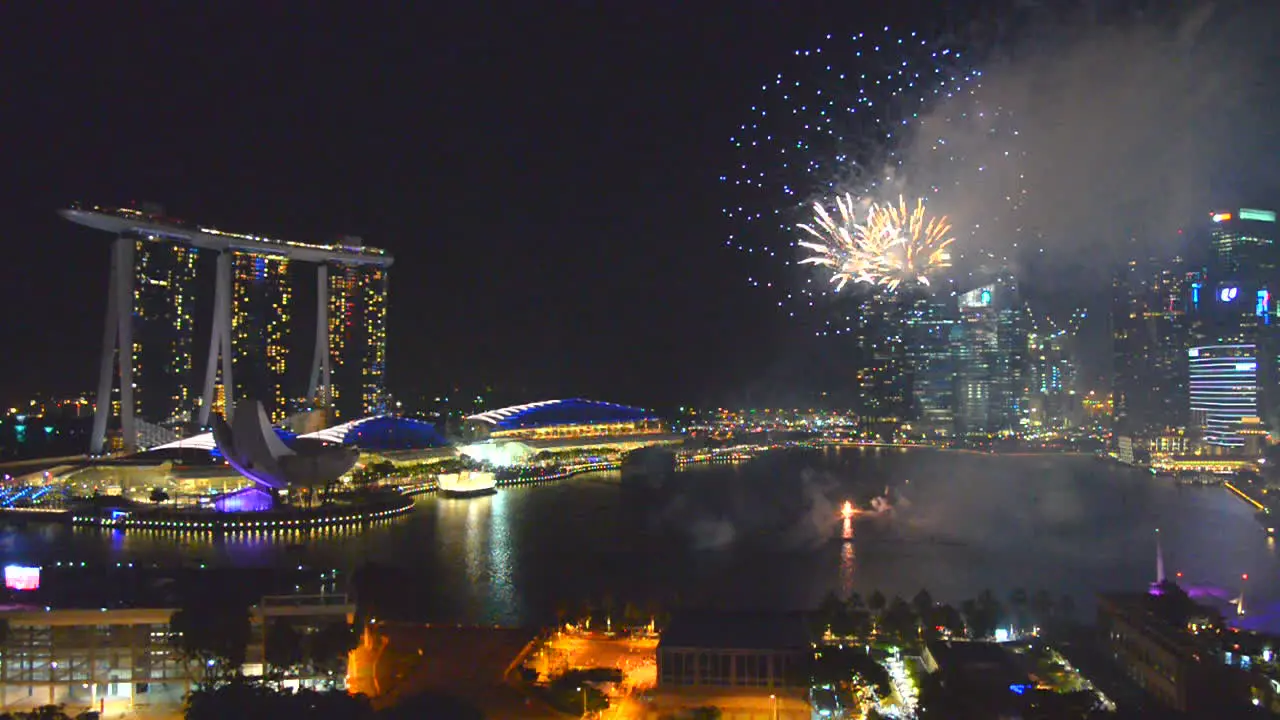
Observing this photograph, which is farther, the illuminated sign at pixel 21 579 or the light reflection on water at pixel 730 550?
the light reflection on water at pixel 730 550

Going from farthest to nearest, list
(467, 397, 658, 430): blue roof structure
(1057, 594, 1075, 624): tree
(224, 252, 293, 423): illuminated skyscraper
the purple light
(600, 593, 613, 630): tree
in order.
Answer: (224, 252, 293, 423): illuminated skyscraper < (467, 397, 658, 430): blue roof structure < the purple light < (1057, 594, 1075, 624): tree < (600, 593, 613, 630): tree

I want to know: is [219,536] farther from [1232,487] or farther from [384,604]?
[1232,487]

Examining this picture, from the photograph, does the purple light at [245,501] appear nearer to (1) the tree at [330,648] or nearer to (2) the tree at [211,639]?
(2) the tree at [211,639]

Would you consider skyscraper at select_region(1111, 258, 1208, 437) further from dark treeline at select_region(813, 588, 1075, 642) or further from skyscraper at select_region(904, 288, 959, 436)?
dark treeline at select_region(813, 588, 1075, 642)

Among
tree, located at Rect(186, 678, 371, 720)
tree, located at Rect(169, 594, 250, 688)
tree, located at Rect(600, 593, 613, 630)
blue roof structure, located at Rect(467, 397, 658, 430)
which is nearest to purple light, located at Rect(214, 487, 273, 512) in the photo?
tree, located at Rect(600, 593, 613, 630)

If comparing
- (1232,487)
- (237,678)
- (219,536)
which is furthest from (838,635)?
(1232,487)

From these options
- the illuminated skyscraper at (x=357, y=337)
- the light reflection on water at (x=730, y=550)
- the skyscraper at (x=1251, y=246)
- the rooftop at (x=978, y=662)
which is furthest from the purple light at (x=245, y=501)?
the skyscraper at (x=1251, y=246)
